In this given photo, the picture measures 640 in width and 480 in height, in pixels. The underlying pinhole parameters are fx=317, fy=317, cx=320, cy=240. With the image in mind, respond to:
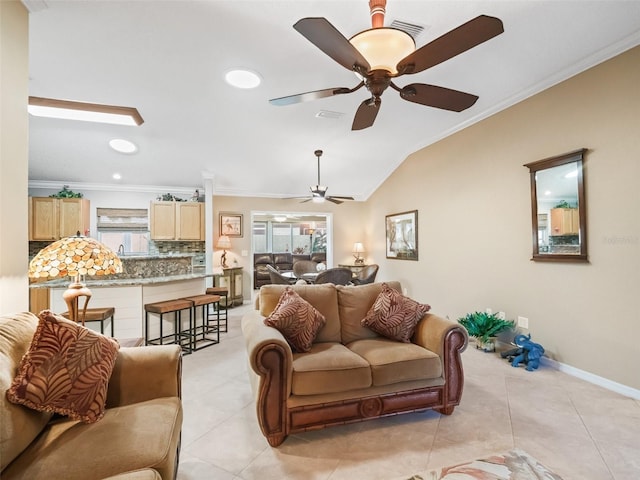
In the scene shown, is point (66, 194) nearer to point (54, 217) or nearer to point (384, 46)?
point (54, 217)

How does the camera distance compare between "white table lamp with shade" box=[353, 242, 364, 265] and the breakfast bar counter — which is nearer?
the breakfast bar counter

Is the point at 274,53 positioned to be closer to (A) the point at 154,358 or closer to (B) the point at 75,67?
(B) the point at 75,67

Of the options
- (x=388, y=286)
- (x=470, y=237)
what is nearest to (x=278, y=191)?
(x=470, y=237)

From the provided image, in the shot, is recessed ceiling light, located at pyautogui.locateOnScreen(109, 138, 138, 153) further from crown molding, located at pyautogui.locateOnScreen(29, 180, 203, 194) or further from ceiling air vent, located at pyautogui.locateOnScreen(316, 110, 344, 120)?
ceiling air vent, located at pyautogui.locateOnScreen(316, 110, 344, 120)

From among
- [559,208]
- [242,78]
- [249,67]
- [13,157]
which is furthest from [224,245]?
[559,208]

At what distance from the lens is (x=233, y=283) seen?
632 cm

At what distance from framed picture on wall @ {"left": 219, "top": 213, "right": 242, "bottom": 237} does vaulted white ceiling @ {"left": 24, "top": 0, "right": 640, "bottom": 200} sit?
3.98 feet

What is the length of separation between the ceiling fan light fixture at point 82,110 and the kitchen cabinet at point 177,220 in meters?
2.42

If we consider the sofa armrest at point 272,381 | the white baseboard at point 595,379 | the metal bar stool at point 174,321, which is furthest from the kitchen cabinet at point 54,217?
the white baseboard at point 595,379

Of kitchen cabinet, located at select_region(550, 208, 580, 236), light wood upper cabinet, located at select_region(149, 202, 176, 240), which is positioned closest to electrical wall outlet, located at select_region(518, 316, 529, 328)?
kitchen cabinet, located at select_region(550, 208, 580, 236)

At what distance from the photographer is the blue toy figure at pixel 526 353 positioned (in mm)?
3209

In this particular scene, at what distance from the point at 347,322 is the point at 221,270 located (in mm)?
4086

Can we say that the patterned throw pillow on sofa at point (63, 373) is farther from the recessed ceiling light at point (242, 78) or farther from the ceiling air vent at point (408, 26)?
the ceiling air vent at point (408, 26)

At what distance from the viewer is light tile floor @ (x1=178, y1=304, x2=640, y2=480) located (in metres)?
1.83
